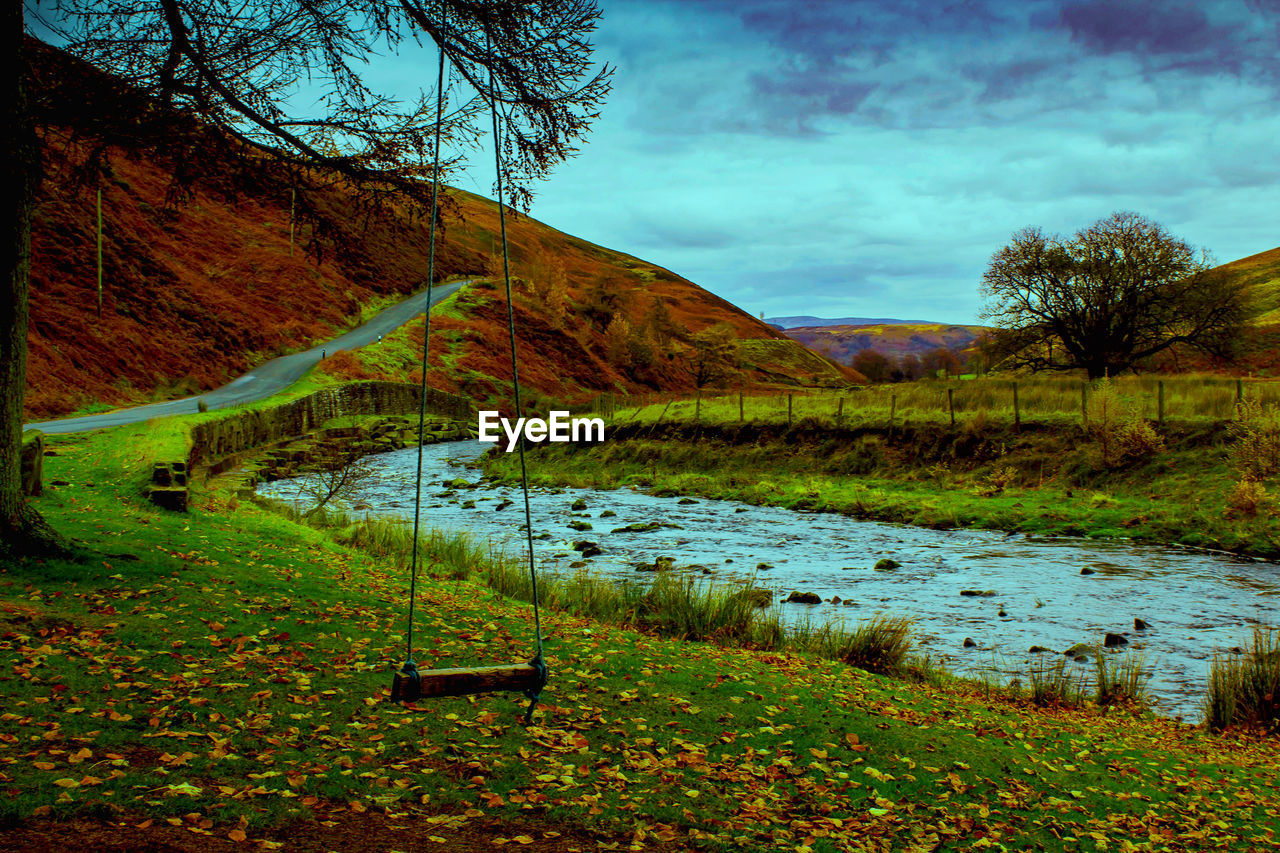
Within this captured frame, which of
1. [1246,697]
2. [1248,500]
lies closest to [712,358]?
[1248,500]

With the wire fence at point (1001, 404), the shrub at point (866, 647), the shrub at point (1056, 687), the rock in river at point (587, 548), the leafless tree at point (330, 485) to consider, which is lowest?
the shrub at point (1056, 687)

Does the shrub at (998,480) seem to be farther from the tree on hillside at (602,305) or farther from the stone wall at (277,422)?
the tree on hillside at (602,305)

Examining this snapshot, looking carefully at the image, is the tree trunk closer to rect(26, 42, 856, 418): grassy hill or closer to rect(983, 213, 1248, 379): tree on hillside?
rect(26, 42, 856, 418): grassy hill

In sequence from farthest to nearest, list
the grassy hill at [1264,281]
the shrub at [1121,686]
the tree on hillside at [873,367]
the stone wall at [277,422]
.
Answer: the tree on hillside at [873,367] < the grassy hill at [1264,281] < the stone wall at [277,422] < the shrub at [1121,686]

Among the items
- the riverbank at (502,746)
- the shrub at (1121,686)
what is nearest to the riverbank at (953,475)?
the shrub at (1121,686)

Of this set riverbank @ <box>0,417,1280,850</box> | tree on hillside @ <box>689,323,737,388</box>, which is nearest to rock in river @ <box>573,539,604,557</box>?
riverbank @ <box>0,417,1280,850</box>

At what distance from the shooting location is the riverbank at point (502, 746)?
527 cm

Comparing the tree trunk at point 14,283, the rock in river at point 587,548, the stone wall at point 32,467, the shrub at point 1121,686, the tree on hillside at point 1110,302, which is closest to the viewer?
the tree trunk at point 14,283

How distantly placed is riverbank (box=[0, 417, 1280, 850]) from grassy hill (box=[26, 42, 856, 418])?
503 cm

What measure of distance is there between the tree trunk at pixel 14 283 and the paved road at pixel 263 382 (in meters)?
16.8

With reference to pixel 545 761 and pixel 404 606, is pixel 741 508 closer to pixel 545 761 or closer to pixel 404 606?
pixel 404 606

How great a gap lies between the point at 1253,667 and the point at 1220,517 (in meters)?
13.5

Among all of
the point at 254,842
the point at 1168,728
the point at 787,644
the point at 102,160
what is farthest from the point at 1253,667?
the point at 102,160

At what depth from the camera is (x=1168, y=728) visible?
30.6 ft
